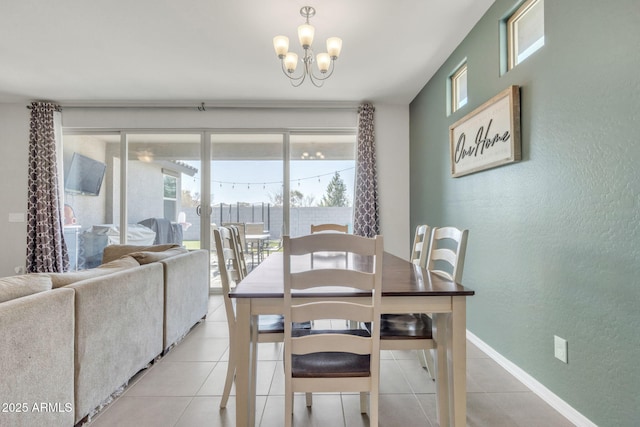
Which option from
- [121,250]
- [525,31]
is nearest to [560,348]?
[525,31]

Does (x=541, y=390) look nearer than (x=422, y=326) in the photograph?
No

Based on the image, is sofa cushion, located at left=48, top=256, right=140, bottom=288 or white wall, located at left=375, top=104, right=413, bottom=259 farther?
white wall, located at left=375, top=104, right=413, bottom=259

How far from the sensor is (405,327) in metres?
1.60

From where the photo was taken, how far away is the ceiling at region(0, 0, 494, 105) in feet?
7.72

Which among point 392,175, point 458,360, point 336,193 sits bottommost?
point 458,360

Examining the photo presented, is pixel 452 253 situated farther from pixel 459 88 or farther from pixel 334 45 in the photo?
pixel 459 88

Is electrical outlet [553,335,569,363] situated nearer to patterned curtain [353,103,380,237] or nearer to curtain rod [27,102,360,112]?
patterned curtain [353,103,380,237]

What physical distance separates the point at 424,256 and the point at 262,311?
4.18 feet

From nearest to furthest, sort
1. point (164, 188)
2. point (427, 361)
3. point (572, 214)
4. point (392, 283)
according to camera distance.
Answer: point (392, 283), point (572, 214), point (427, 361), point (164, 188)

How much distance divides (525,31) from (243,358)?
2629mm

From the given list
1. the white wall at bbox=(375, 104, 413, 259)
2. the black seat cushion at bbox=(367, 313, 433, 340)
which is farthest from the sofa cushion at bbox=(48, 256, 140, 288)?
the white wall at bbox=(375, 104, 413, 259)

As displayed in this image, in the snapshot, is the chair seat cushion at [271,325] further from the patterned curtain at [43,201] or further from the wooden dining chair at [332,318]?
the patterned curtain at [43,201]

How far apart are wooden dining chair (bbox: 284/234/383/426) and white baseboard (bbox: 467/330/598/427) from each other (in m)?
1.15

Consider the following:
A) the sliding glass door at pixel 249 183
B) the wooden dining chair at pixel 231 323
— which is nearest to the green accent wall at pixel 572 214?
the wooden dining chair at pixel 231 323
